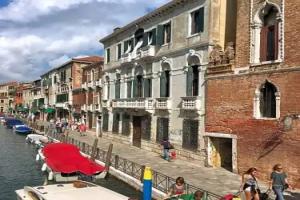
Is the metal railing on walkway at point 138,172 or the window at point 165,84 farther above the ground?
the window at point 165,84

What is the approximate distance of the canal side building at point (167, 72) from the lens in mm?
22562

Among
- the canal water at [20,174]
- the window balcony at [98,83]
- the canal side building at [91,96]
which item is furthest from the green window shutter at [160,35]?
the window balcony at [98,83]

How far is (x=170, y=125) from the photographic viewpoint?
25656mm

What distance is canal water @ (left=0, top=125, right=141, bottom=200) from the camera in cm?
1908

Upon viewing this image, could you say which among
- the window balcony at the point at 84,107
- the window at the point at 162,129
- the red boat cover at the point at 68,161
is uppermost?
the window balcony at the point at 84,107

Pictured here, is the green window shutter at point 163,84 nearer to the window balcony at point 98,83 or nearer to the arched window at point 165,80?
the arched window at point 165,80

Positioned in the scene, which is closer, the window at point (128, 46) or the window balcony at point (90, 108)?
the window at point (128, 46)

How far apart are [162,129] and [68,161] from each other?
7.37m

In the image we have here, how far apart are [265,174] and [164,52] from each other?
11.7m

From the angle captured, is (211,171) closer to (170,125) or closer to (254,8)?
(170,125)

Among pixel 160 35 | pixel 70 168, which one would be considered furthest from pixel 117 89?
pixel 70 168

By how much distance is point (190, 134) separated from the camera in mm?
23422

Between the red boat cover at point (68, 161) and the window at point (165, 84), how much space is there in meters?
6.78

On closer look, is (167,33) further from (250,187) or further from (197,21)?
(250,187)
